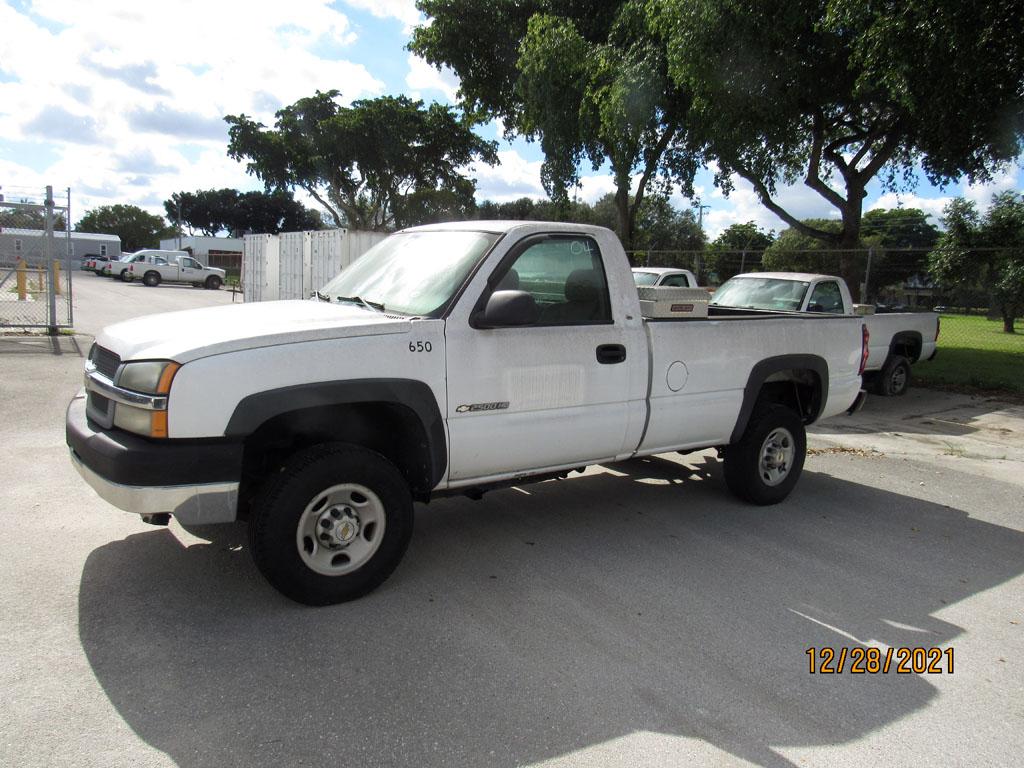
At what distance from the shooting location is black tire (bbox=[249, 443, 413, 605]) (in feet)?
12.1

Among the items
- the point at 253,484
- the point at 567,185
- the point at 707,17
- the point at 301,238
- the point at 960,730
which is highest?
the point at 707,17

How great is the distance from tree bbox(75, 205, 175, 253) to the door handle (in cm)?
9980

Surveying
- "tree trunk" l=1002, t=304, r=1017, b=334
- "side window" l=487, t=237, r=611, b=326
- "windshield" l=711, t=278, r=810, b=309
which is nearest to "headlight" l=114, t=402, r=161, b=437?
"side window" l=487, t=237, r=611, b=326

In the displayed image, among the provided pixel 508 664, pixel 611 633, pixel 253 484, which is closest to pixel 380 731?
pixel 508 664

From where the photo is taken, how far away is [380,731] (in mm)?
2928

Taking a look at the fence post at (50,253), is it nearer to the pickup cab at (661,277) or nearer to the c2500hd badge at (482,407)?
the pickup cab at (661,277)

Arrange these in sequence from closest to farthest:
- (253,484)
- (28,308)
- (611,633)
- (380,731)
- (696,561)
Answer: (380,731), (611,633), (253,484), (696,561), (28,308)

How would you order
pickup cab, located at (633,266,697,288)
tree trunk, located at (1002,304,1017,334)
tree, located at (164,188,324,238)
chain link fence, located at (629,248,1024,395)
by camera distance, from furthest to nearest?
tree, located at (164,188,324,238)
tree trunk, located at (1002,304,1017,334)
pickup cab, located at (633,266,697,288)
chain link fence, located at (629,248,1024,395)

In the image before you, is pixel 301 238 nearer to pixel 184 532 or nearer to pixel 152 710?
pixel 184 532

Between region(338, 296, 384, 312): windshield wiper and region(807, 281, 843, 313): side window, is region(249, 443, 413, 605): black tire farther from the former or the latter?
region(807, 281, 843, 313): side window

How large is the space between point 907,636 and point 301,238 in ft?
50.6

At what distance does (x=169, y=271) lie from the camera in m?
39.0
